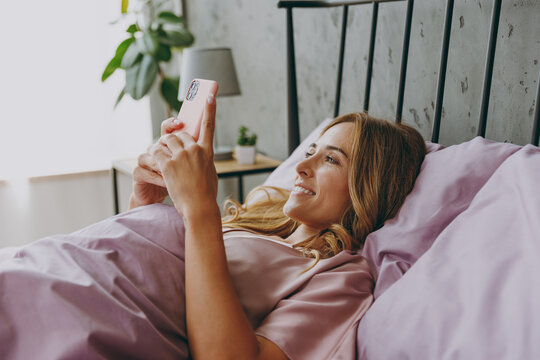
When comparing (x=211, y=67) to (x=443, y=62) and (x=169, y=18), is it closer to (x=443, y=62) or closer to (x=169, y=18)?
(x=169, y=18)

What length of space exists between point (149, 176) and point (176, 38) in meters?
1.71

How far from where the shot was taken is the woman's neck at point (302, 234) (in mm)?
1177

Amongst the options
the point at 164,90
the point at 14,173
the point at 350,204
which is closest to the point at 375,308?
the point at 350,204

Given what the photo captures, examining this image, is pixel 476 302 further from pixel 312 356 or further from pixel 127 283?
pixel 127 283

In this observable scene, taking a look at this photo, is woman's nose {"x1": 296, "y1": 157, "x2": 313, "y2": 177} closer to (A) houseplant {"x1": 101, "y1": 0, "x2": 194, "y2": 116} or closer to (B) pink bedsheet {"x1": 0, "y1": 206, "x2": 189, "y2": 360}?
(B) pink bedsheet {"x1": 0, "y1": 206, "x2": 189, "y2": 360}

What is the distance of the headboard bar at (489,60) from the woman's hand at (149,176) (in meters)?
0.66

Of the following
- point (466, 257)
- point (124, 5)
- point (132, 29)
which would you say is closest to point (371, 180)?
point (466, 257)

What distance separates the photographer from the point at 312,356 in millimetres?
890

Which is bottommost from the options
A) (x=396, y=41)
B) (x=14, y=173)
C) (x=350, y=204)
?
(x=14, y=173)

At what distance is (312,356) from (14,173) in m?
2.42

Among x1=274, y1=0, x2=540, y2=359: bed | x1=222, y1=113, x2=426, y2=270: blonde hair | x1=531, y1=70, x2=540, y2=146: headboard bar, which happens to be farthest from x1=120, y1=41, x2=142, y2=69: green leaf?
x1=531, y1=70, x2=540, y2=146: headboard bar

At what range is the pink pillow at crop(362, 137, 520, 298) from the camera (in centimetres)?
98

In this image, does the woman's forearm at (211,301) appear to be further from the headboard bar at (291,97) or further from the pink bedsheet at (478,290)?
the headboard bar at (291,97)

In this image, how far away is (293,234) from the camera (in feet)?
4.02
